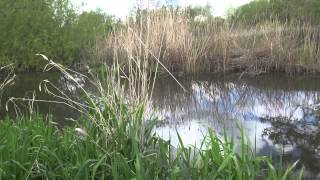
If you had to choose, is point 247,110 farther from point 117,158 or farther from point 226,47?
point 226,47

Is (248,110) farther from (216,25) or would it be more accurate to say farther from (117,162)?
(216,25)

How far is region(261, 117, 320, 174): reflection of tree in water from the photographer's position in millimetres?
3930

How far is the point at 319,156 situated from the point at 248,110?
1.90 meters

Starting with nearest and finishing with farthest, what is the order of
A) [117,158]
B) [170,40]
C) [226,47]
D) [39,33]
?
1. [117,158]
2. [170,40]
3. [226,47]
4. [39,33]

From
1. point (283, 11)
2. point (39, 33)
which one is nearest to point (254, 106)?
point (39, 33)

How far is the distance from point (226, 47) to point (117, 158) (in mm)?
7204

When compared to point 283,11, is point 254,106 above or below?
below

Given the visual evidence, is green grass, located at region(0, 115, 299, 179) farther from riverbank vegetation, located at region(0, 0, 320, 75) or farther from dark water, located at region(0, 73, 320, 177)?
riverbank vegetation, located at region(0, 0, 320, 75)

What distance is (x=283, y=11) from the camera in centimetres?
1722

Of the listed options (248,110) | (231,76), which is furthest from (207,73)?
(248,110)

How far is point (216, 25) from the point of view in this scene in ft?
32.7

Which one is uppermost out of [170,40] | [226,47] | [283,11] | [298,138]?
[283,11]

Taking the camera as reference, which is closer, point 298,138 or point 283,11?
point 298,138

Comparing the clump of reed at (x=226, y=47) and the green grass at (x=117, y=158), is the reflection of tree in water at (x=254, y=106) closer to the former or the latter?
the clump of reed at (x=226, y=47)
